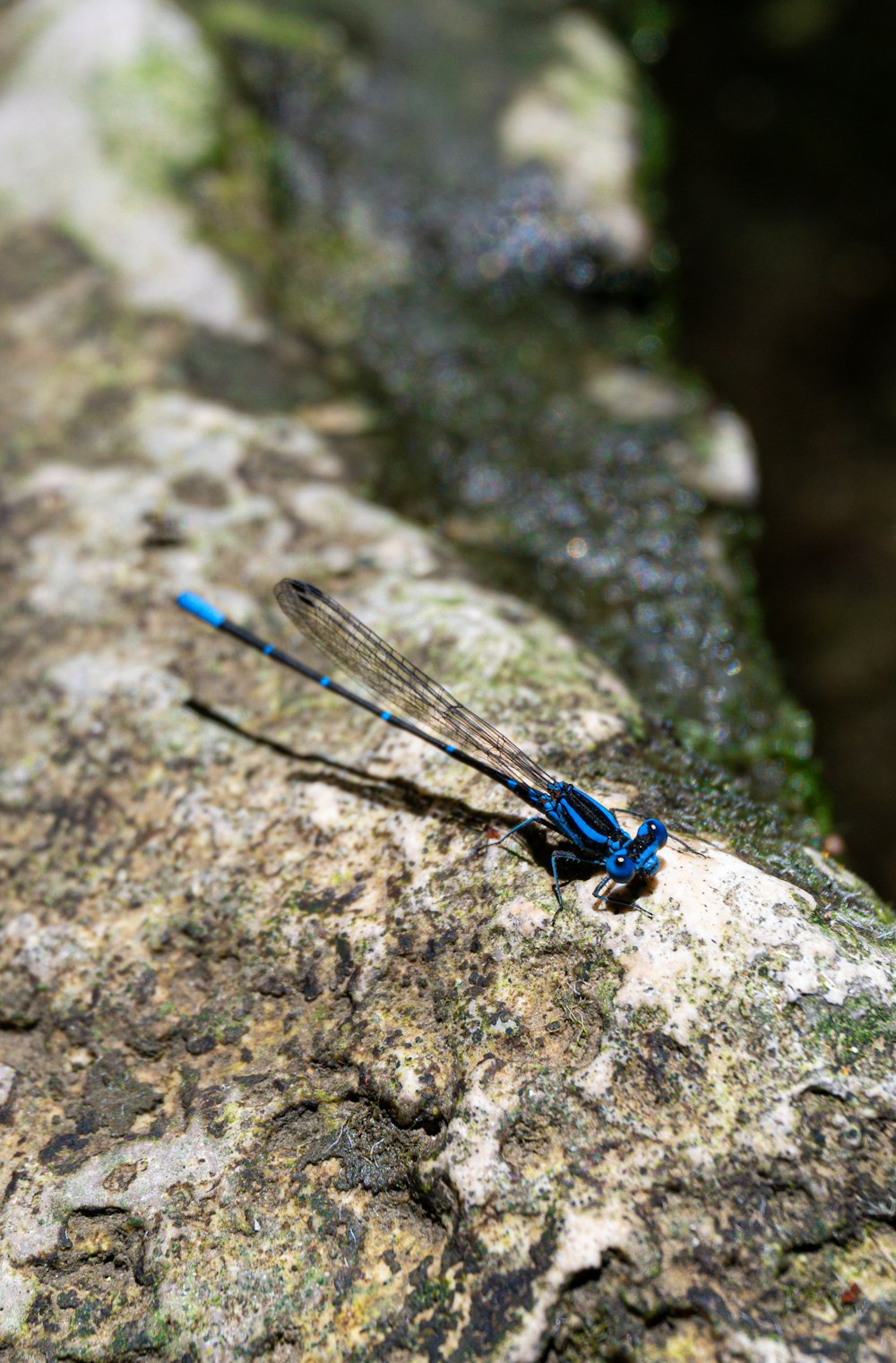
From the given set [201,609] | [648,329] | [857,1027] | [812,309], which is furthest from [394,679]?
[812,309]

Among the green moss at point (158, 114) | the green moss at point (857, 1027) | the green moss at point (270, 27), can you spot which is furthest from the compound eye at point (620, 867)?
the green moss at point (270, 27)

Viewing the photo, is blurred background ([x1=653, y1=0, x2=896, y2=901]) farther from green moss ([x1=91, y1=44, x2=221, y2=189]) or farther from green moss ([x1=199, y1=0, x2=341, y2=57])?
green moss ([x1=91, y1=44, x2=221, y2=189])

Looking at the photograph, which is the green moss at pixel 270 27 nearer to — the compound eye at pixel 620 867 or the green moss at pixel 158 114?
the green moss at pixel 158 114

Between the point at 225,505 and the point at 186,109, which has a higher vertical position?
the point at 186,109

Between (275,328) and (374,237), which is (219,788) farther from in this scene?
(374,237)

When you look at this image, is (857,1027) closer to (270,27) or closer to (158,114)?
(158,114)

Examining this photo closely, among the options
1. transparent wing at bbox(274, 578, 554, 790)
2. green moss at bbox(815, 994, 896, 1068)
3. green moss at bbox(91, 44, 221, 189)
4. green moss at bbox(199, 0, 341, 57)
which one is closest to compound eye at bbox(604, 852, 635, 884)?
transparent wing at bbox(274, 578, 554, 790)

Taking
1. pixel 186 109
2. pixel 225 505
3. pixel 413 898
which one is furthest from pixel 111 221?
pixel 413 898
